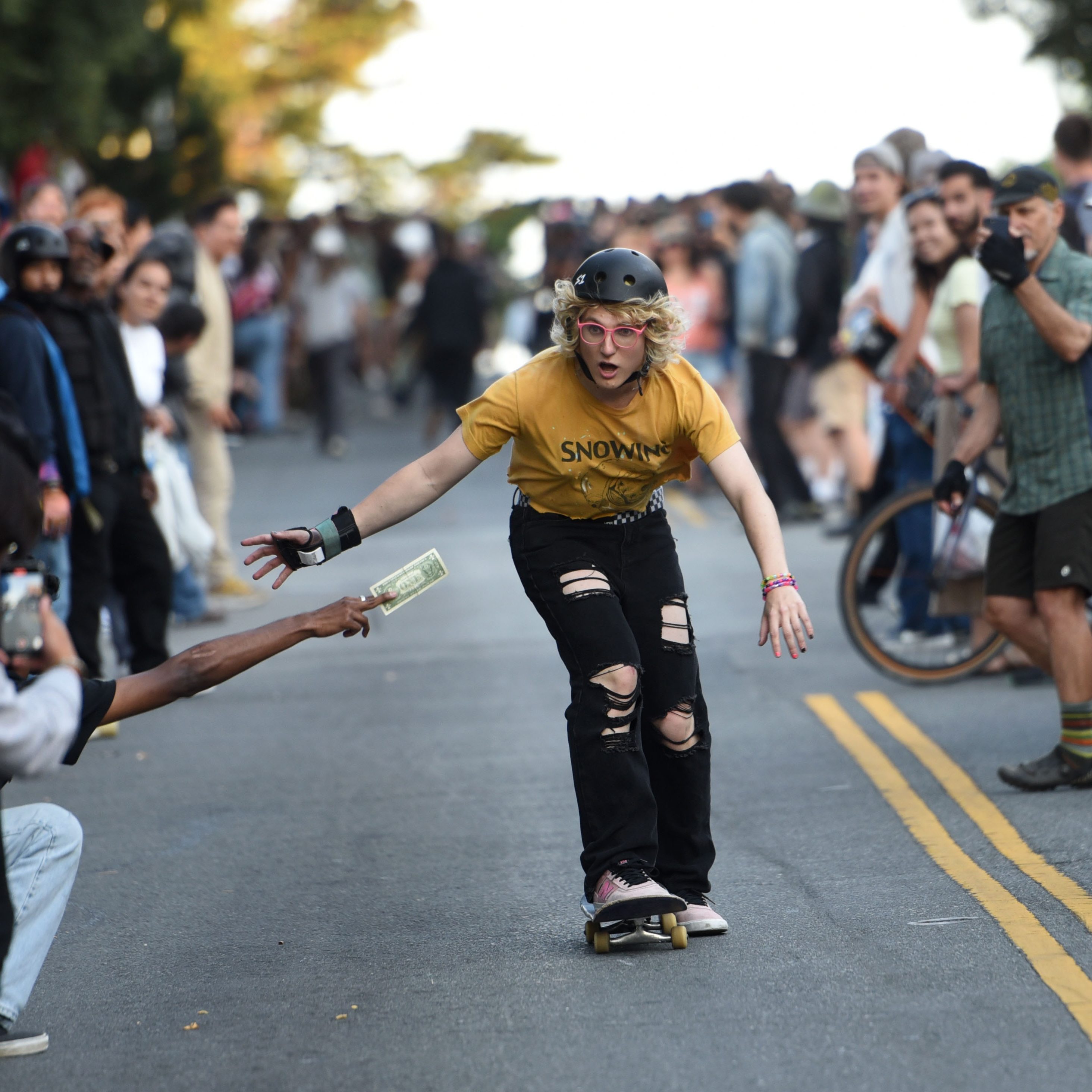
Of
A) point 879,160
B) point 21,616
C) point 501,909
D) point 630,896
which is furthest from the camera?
point 879,160

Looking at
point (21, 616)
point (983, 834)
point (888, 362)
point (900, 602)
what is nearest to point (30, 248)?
point (900, 602)

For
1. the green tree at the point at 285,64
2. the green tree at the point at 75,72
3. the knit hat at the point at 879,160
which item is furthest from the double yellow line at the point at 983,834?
the green tree at the point at 285,64

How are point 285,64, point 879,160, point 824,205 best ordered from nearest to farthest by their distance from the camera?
point 879,160
point 824,205
point 285,64

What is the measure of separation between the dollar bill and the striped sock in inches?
110

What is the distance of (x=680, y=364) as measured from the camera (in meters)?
5.32

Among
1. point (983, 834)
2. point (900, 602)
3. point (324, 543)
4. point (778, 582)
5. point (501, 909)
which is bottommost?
point (983, 834)

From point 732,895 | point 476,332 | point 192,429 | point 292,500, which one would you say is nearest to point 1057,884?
point 732,895

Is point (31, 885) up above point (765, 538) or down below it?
below

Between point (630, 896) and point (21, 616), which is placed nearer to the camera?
point (21, 616)

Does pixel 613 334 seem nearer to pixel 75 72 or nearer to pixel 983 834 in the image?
pixel 983 834

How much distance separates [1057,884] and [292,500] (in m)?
13.3

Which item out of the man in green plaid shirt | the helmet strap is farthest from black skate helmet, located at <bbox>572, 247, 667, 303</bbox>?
the man in green plaid shirt

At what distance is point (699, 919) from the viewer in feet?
17.3

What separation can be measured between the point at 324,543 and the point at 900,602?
4551 millimetres
